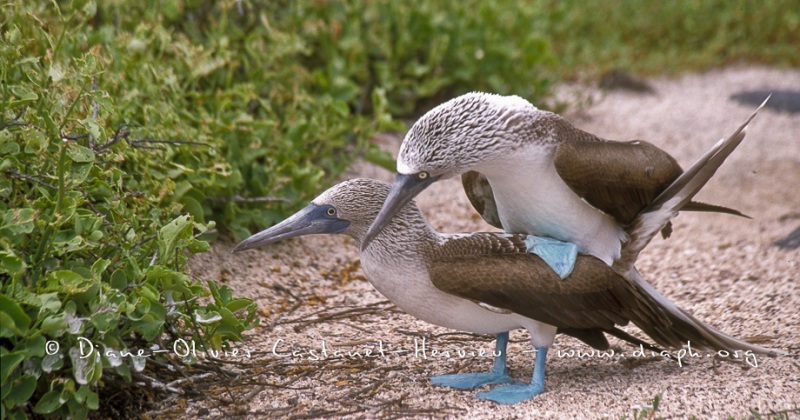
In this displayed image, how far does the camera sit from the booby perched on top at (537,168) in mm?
3467

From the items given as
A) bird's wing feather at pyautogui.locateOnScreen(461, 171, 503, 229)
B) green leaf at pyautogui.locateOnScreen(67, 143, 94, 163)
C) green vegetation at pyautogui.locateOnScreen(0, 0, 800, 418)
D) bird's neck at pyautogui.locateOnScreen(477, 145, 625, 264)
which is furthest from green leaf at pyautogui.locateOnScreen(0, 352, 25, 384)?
bird's wing feather at pyautogui.locateOnScreen(461, 171, 503, 229)

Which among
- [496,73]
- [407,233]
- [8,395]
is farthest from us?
[496,73]

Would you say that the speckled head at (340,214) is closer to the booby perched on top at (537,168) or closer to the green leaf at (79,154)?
the booby perched on top at (537,168)

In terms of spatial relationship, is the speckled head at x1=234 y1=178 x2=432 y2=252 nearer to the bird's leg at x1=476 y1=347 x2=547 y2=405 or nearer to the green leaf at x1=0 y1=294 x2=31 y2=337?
the bird's leg at x1=476 y1=347 x2=547 y2=405

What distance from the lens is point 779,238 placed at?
5676mm

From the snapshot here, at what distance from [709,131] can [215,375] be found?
5.47 meters

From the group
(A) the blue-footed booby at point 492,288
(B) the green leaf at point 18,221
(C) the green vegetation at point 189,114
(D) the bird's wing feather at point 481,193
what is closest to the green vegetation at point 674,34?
(C) the green vegetation at point 189,114

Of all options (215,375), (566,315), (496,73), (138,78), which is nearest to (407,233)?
(566,315)

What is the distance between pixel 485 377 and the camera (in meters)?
3.68

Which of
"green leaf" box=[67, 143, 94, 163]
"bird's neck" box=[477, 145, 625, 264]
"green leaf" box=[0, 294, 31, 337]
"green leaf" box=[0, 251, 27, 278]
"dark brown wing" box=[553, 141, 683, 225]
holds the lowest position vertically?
"green leaf" box=[0, 294, 31, 337]

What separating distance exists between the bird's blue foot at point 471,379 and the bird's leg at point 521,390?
107mm

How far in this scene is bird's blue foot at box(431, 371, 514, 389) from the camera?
362 cm

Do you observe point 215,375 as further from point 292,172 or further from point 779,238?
point 779,238

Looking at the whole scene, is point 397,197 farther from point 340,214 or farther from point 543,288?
point 543,288
